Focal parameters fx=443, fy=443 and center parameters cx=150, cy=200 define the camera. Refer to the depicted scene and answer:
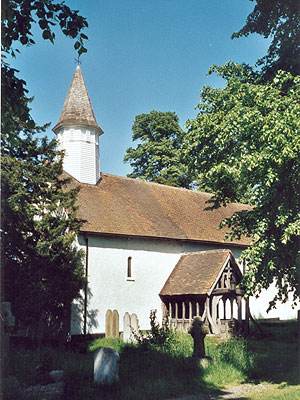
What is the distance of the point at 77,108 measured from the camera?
1037 inches

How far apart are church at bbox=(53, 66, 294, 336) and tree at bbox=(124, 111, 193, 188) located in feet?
35.2

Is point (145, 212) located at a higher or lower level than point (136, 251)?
higher

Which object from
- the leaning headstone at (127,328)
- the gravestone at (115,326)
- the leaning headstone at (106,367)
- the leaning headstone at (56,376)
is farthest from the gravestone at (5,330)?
the gravestone at (115,326)

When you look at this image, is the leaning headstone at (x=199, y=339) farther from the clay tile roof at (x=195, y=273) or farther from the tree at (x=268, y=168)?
the clay tile roof at (x=195, y=273)

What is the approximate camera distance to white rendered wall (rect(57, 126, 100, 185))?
25.2 metres

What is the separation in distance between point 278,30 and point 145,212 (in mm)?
13973

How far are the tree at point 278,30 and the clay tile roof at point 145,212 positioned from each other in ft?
36.9

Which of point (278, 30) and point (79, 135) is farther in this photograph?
point (79, 135)

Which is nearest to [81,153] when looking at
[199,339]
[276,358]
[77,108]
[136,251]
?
[77,108]

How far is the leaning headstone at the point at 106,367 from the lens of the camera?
10.7 meters

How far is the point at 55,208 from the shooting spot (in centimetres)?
1722

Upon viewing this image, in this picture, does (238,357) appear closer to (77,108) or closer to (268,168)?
(268,168)

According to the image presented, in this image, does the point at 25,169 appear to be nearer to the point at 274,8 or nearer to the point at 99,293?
the point at 99,293

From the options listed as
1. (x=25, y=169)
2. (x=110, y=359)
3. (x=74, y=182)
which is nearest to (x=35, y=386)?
(x=110, y=359)
